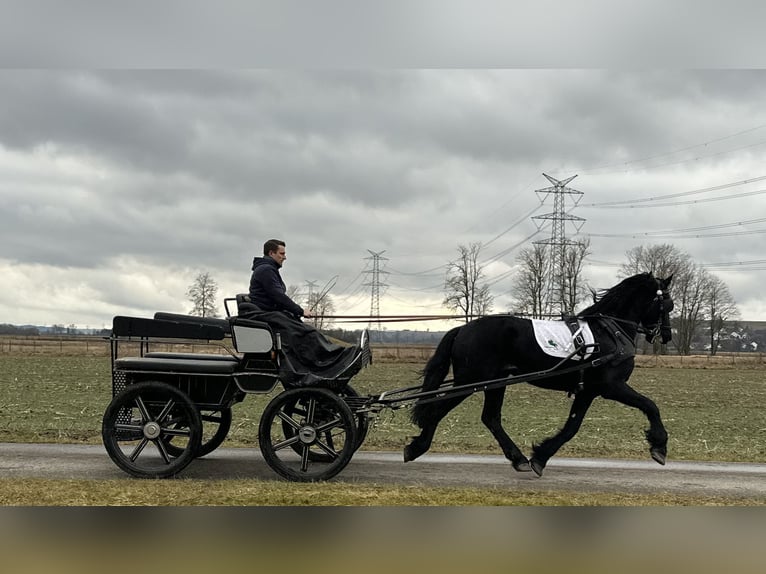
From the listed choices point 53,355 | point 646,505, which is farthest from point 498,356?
point 53,355

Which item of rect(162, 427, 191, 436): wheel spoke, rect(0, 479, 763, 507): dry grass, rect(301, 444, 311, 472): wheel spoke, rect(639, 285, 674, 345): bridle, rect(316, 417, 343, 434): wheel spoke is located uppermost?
rect(639, 285, 674, 345): bridle

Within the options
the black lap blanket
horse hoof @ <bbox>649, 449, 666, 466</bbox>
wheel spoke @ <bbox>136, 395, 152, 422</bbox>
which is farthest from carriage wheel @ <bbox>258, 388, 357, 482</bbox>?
horse hoof @ <bbox>649, 449, 666, 466</bbox>

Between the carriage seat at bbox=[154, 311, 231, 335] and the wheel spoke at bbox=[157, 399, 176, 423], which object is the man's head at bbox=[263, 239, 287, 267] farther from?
the wheel spoke at bbox=[157, 399, 176, 423]

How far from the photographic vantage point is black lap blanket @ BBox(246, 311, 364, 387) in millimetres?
7434

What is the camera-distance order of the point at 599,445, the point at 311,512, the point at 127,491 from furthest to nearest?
1. the point at 599,445
2. the point at 127,491
3. the point at 311,512

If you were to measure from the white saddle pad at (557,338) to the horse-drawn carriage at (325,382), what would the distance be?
1.0 inches

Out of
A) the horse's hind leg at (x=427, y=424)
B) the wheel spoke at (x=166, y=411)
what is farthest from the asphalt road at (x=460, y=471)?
the wheel spoke at (x=166, y=411)

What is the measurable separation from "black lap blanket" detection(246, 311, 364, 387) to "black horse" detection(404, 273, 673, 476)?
103cm

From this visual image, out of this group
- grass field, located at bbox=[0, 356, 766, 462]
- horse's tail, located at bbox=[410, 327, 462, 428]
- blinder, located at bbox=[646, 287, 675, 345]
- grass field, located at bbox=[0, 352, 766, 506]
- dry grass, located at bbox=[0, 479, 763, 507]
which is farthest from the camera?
grass field, located at bbox=[0, 356, 766, 462]

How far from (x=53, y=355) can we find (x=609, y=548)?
40.5m

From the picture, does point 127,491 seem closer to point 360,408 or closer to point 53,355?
point 360,408

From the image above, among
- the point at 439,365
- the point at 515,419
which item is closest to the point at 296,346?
the point at 439,365

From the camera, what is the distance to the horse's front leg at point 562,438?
7778 millimetres

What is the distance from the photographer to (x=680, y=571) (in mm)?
4594
